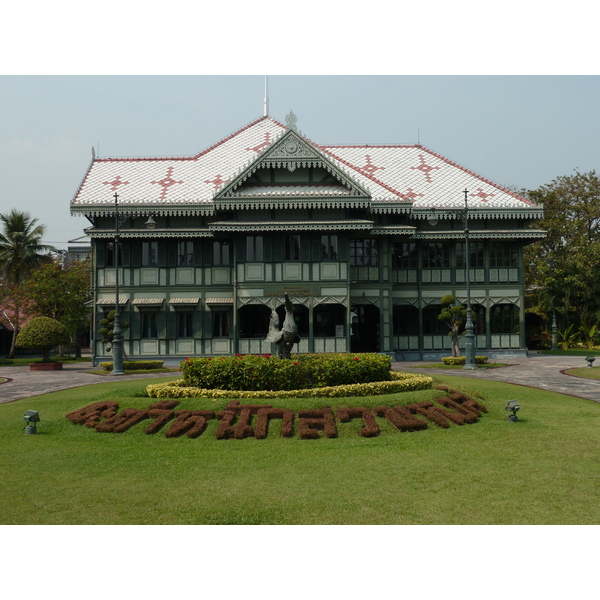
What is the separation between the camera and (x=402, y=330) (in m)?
35.8

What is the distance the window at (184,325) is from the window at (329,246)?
848 cm

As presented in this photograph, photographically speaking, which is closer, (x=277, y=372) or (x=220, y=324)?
(x=277, y=372)

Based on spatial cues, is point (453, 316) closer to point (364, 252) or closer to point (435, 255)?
point (435, 255)

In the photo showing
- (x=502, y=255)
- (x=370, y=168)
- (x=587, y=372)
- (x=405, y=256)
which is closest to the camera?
Answer: (x=587, y=372)

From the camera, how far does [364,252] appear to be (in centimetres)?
3416

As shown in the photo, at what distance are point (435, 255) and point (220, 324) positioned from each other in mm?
13785

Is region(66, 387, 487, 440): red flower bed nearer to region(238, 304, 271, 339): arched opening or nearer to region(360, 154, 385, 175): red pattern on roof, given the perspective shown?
region(238, 304, 271, 339): arched opening

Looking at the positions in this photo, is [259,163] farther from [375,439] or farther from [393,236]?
[375,439]

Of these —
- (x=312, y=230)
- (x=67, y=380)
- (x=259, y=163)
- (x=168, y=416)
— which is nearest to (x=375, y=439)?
(x=168, y=416)

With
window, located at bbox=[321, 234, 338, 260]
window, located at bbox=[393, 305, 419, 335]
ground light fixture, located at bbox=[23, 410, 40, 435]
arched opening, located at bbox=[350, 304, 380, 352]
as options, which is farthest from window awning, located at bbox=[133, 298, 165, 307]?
ground light fixture, located at bbox=[23, 410, 40, 435]

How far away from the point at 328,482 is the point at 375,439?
3.23 meters

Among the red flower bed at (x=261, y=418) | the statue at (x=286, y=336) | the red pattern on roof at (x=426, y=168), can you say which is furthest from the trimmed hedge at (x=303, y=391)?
the red pattern on roof at (x=426, y=168)

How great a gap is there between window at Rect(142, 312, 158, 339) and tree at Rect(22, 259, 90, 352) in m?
13.2

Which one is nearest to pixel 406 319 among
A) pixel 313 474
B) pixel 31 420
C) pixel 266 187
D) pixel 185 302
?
pixel 266 187
